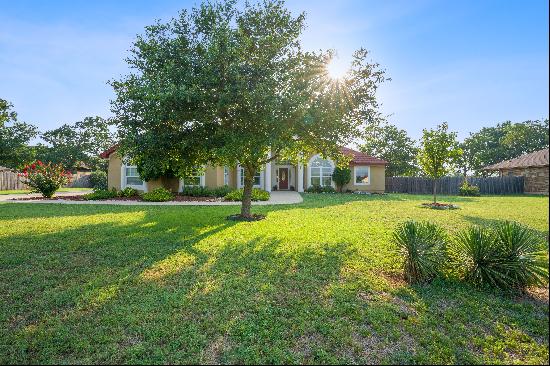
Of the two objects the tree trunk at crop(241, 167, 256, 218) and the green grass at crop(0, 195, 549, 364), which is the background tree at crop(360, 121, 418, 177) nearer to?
the tree trunk at crop(241, 167, 256, 218)

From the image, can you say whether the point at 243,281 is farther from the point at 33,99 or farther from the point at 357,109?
the point at 357,109

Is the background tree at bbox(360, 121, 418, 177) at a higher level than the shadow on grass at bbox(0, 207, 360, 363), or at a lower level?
higher

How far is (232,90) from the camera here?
328 inches

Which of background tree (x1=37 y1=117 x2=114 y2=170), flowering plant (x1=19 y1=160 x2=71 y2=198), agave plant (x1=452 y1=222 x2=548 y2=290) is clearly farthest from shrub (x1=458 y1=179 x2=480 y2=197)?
background tree (x1=37 y1=117 x2=114 y2=170)

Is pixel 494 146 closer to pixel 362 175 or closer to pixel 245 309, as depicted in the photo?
pixel 362 175

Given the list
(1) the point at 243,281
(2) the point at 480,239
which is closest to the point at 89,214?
(1) the point at 243,281

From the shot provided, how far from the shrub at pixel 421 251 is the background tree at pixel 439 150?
1310 cm

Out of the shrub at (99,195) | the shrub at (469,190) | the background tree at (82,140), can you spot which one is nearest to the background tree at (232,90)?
the shrub at (99,195)

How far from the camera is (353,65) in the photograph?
9.55 metres

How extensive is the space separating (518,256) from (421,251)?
3.91 ft

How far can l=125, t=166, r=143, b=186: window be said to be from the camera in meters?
A: 21.8

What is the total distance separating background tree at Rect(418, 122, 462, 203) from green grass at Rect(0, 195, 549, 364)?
11.8 metres

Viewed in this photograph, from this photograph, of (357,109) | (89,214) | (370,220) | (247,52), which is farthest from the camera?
(89,214)

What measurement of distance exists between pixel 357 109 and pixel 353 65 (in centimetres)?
134
